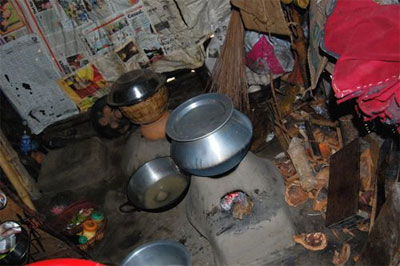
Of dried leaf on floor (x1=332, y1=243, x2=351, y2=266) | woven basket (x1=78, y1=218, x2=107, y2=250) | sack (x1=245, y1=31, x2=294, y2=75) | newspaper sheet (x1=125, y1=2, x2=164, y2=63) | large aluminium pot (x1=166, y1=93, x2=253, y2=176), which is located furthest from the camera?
newspaper sheet (x1=125, y1=2, x2=164, y2=63)

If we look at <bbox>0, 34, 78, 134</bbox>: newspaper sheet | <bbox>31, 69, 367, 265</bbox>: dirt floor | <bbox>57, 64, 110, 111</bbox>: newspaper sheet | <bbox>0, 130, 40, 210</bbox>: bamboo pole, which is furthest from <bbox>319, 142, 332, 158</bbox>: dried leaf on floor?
<bbox>0, 130, 40, 210</bbox>: bamboo pole

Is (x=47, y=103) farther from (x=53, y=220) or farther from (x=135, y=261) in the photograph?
(x=135, y=261)

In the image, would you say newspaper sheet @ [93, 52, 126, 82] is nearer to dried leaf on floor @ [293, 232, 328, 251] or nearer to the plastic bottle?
the plastic bottle

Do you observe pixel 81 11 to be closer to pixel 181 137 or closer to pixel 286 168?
pixel 181 137

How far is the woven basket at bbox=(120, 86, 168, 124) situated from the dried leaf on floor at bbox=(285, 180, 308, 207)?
6.52 feet

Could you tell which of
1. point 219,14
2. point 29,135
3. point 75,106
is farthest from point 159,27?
point 29,135

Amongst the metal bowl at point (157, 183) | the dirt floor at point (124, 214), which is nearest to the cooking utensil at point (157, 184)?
the metal bowl at point (157, 183)

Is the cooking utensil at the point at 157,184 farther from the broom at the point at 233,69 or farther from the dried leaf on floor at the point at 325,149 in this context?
the dried leaf on floor at the point at 325,149

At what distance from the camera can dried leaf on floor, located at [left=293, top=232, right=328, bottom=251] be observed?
138 inches

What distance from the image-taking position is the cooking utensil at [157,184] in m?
4.39

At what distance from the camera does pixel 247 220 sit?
136 inches

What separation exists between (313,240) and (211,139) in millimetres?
1567

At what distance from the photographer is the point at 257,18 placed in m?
4.06

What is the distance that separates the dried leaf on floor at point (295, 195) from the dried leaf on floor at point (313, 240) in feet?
1.45
